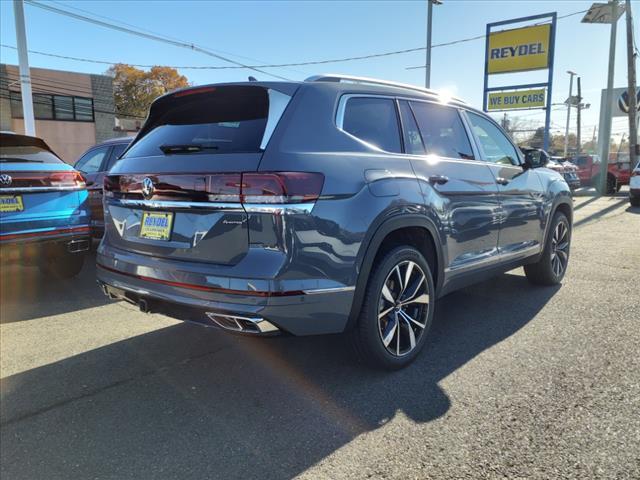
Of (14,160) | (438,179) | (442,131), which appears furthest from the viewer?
(14,160)

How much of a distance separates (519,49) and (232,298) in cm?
1979

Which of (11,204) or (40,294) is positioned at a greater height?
(11,204)

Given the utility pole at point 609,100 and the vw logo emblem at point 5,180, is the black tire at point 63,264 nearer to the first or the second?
the vw logo emblem at point 5,180

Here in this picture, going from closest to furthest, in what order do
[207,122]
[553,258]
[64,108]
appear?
[207,122] → [553,258] → [64,108]

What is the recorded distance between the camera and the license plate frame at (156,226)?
288 cm

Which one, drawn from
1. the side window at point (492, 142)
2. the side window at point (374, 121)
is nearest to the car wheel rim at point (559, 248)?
the side window at point (492, 142)

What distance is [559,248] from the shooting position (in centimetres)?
558

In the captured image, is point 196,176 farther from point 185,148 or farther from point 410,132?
point 410,132

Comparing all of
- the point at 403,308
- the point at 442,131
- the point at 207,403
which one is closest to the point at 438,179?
the point at 442,131

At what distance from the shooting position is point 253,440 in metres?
2.56

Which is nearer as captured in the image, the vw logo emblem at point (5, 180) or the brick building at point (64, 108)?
the vw logo emblem at point (5, 180)

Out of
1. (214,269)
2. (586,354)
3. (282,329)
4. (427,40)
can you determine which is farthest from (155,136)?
(427,40)

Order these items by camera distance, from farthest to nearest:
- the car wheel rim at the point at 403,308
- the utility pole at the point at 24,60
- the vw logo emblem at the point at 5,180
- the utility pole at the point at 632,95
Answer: the utility pole at the point at 632,95
the utility pole at the point at 24,60
the vw logo emblem at the point at 5,180
the car wheel rim at the point at 403,308

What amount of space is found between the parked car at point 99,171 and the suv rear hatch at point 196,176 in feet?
13.2
